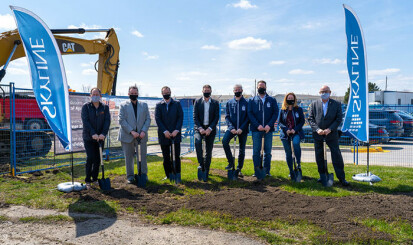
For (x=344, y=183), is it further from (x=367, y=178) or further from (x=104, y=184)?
(x=104, y=184)

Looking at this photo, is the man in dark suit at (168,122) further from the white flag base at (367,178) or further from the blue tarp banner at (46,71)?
the white flag base at (367,178)

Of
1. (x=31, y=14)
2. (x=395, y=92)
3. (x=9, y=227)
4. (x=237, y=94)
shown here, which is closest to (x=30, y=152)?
(x=31, y=14)

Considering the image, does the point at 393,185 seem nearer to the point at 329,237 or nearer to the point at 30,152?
the point at 329,237

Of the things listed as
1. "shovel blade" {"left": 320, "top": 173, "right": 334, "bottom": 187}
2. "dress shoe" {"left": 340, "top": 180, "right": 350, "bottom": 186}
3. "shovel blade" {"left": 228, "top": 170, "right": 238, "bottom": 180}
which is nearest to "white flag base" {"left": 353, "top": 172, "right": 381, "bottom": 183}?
"dress shoe" {"left": 340, "top": 180, "right": 350, "bottom": 186}

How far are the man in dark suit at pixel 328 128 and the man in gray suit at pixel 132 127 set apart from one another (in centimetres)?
372

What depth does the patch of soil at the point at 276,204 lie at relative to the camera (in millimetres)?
4289

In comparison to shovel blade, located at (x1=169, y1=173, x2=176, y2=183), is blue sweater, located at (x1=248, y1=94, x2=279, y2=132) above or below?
above

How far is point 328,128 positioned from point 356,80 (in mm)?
1392

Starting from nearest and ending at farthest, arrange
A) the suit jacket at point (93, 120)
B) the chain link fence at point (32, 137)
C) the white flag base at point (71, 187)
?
the white flag base at point (71, 187)
the suit jacket at point (93, 120)
the chain link fence at point (32, 137)

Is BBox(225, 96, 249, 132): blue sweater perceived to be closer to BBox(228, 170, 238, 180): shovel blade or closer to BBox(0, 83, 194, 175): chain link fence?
BBox(228, 170, 238, 180): shovel blade

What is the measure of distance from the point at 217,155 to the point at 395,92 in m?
44.3

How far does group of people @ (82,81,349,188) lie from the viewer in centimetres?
657

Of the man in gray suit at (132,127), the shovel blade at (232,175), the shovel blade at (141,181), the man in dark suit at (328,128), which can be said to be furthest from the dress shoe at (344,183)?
the man in gray suit at (132,127)

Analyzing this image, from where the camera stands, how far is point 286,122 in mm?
7113
